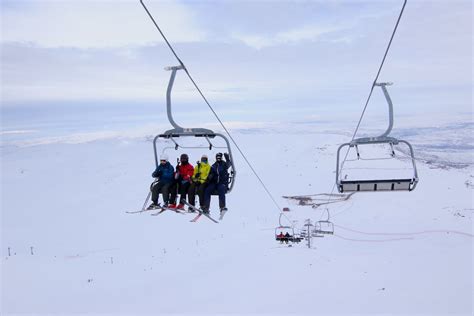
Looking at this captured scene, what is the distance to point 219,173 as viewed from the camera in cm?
1002

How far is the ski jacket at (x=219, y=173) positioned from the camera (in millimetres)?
9992

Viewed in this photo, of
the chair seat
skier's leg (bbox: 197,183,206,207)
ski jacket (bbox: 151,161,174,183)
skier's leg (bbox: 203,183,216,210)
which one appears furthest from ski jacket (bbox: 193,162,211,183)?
the chair seat

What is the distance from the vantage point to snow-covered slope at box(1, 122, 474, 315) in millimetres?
13883

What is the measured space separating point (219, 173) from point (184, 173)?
0.97 metres

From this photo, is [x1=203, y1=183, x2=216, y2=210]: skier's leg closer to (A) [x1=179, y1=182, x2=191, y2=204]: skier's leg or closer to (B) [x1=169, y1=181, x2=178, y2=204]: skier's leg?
(A) [x1=179, y1=182, x2=191, y2=204]: skier's leg

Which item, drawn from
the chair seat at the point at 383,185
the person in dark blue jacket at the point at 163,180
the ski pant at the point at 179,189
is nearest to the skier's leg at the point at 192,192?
the ski pant at the point at 179,189

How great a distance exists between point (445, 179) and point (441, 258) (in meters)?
18.4

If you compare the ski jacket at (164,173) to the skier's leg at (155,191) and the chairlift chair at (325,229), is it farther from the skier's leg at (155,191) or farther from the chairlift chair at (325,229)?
the chairlift chair at (325,229)

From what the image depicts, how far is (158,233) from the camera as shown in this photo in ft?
69.7

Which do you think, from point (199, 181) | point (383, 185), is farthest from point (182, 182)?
point (383, 185)

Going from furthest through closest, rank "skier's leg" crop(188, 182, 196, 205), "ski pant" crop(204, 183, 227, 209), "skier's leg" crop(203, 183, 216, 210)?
"skier's leg" crop(188, 182, 196, 205) < "ski pant" crop(204, 183, 227, 209) < "skier's leg" crop(203, 183, 216, 210)

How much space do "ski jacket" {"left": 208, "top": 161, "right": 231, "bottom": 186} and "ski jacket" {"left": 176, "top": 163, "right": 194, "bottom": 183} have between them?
1.99 ft

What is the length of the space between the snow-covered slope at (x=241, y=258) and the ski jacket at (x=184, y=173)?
5651 mm

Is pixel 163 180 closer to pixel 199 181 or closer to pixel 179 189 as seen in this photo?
pixel 179 189
